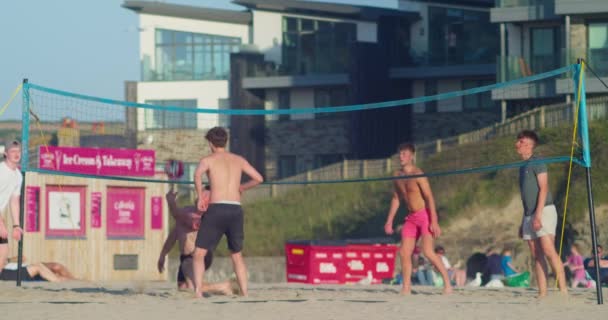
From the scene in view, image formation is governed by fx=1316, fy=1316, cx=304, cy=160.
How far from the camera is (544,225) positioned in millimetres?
12930

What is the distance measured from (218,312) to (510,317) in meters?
2.47

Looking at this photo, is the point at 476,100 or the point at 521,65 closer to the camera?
the point at 521,65


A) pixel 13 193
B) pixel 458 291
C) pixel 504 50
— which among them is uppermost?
pixel 504 50

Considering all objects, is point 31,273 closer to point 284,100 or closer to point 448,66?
point 448,66

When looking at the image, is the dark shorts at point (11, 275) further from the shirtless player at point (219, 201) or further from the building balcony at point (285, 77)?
the building balcony at point (285, 77)

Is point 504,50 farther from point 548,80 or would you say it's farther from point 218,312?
point 218,312

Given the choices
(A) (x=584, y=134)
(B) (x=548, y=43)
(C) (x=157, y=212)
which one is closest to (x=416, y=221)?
(A) (x=584, y=134)

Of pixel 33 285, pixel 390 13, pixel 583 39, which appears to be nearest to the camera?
pixel 33 285

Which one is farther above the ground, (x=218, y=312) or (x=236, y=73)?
(x=236, y=73)

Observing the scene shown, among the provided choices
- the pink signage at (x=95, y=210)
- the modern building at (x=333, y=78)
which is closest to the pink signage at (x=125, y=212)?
the pink signage at (x=95, y=210)

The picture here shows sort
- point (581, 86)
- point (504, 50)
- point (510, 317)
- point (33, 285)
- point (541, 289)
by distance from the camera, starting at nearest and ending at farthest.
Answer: point (510, 317)
point (581, 86)
point (541, 289)
point (33, 285)
point (504, 50)

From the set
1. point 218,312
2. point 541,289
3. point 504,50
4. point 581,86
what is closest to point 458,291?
point 541,289

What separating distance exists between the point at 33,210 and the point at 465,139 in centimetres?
1526

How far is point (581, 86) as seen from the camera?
491 inches
